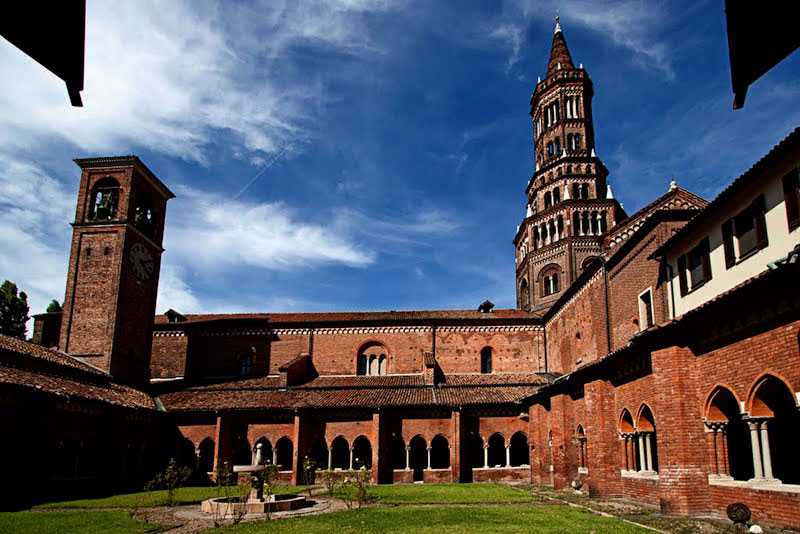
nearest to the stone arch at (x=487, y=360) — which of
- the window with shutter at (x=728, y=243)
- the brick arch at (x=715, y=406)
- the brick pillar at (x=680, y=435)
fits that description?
the brick pillar at (x=680, y=435)

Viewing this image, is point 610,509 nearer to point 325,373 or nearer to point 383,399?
point 383,399

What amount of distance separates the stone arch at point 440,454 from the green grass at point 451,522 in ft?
46.1

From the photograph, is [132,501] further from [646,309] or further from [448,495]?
[646,309]

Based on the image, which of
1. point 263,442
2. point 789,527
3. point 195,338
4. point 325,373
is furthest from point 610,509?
point 195,338

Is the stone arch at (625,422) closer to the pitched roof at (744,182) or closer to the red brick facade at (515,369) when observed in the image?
the red brick facade at (515,369)

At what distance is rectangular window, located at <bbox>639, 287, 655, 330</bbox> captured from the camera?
20.8m

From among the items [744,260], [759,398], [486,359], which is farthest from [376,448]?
[759,398]

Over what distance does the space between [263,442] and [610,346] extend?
59.1ft

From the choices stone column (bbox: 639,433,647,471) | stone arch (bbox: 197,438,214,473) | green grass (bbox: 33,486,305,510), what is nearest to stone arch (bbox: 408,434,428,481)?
green grass (bbox: 33,486,305,510)

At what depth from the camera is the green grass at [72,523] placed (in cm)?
1344

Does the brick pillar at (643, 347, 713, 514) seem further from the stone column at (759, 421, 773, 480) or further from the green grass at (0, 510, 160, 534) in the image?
the green grass at (0, 510, 160, 534)

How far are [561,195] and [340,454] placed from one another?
23298mm

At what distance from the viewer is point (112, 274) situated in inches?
1240

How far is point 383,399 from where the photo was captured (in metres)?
31.0
